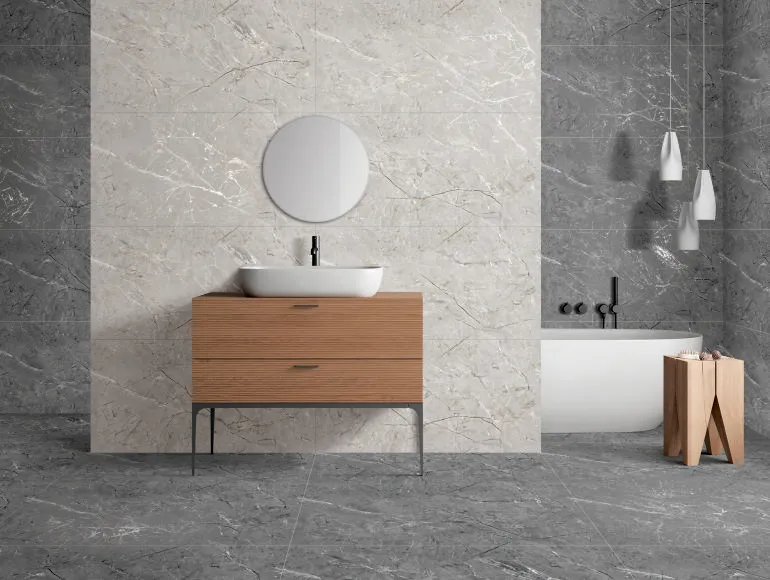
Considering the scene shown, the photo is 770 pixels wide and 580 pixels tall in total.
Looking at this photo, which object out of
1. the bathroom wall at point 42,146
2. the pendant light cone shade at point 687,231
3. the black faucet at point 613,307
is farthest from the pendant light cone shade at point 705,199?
the bathroom wall at point 42,146

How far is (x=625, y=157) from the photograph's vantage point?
5.05m

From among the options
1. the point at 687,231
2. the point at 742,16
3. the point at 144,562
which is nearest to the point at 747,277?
the point at 687,231

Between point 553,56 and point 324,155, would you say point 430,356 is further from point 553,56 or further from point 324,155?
point 553,56

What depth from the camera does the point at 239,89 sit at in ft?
12.8

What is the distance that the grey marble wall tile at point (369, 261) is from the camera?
3.92m

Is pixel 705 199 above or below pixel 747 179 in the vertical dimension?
below

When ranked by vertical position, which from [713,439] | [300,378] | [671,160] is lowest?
[713,439]

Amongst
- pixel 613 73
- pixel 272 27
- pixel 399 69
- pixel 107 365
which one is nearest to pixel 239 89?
pixel 272 27

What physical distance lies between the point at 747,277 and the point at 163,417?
337 cm

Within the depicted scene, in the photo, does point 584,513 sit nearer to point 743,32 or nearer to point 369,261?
point 369,261

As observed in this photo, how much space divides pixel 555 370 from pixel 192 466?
1946 millimetres

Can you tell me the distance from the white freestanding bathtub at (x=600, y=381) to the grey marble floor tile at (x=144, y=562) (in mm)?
2112

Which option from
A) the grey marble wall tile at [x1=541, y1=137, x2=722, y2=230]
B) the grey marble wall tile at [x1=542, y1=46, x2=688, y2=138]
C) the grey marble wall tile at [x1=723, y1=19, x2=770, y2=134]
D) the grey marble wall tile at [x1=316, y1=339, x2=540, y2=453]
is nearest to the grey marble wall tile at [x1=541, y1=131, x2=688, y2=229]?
the grey marble wall tile at [x1=541, y1=137, x2=722, y2=230]

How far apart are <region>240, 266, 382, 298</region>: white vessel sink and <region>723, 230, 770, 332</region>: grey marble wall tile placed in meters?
2.37
